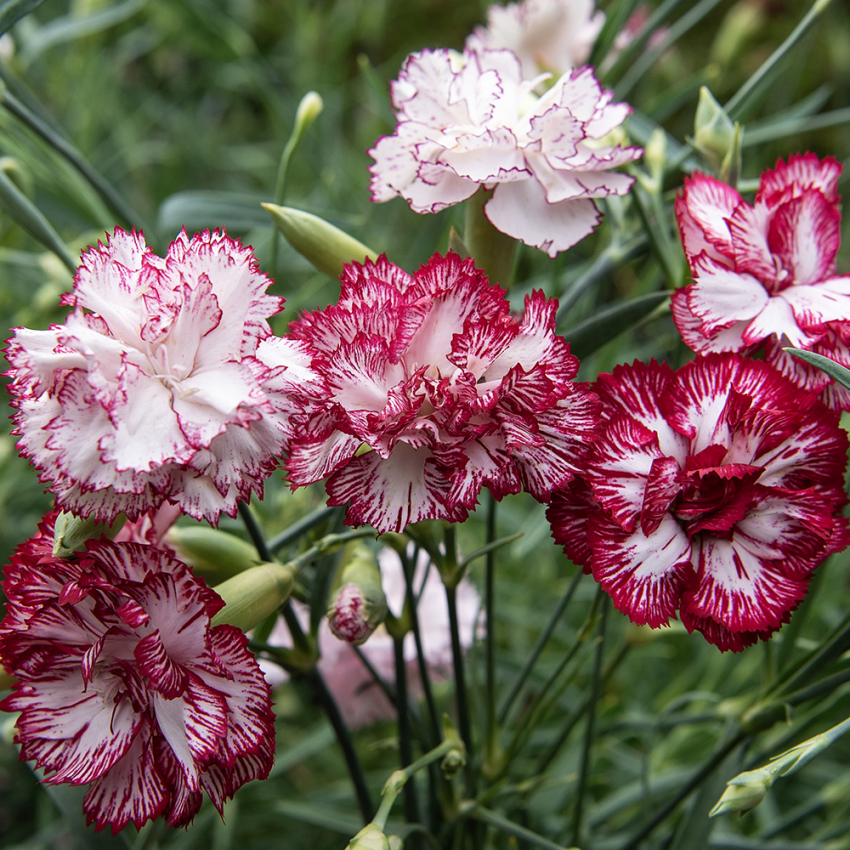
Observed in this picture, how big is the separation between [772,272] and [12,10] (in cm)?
37

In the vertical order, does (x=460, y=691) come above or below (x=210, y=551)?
below

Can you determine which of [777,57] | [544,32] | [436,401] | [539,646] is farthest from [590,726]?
[544,32]

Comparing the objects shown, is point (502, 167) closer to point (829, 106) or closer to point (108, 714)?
point (108, 714)

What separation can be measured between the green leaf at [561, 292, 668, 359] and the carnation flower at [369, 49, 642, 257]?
0.05 m

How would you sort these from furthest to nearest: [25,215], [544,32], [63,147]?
[544,32]
[63,147]
[25,215]

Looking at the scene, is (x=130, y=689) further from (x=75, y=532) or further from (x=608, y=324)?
(x=608, y=324)

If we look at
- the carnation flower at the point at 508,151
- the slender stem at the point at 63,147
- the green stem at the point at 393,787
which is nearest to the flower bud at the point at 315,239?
the carnation flower at the point at 508,151

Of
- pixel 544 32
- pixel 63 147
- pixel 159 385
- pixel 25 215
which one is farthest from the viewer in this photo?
pixel 544 32

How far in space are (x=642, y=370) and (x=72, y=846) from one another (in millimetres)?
759

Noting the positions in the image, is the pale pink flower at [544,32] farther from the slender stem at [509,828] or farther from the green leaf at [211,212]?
the slender stem at [509,828]

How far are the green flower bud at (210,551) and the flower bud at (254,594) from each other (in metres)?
0.02

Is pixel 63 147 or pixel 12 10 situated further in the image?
pixel 63 147

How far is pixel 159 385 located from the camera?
0.28 meters

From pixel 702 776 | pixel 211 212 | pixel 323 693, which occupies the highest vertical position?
pixel 211 212
